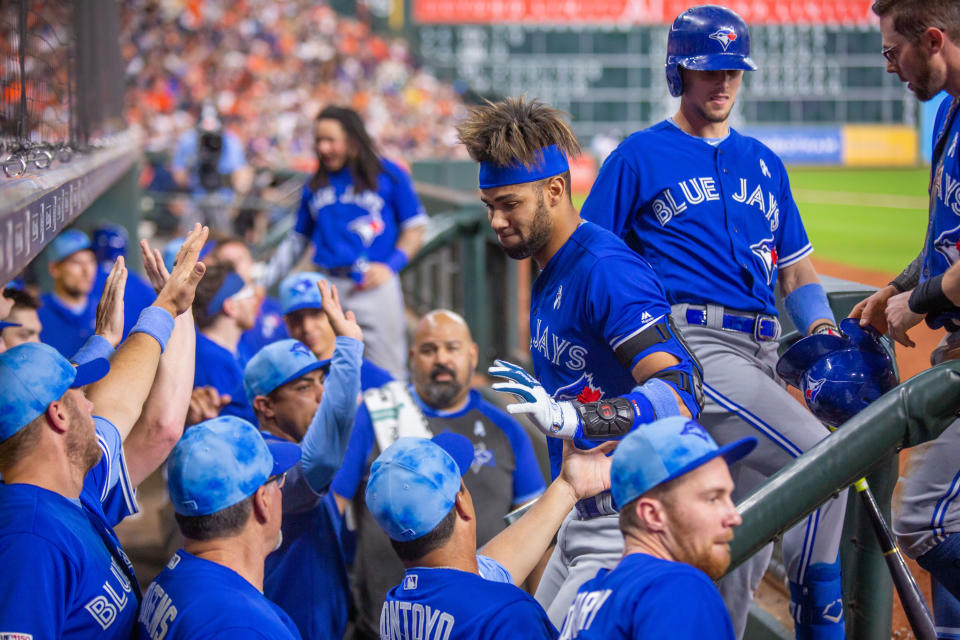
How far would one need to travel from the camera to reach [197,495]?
2.31 meters

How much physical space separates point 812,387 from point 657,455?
976 mm

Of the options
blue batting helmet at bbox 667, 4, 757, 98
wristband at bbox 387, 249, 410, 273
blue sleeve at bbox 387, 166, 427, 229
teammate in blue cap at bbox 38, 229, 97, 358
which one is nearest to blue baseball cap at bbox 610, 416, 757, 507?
blue batting helmet at bbox 667, 4, 757, 98

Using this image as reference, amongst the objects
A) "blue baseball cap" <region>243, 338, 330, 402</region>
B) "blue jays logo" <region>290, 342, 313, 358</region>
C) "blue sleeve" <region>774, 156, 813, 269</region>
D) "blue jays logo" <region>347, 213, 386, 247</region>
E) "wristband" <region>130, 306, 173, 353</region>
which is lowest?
"blue baseball cap" <region>243, 338, 330, 402</region>

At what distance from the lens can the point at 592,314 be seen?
249 centimetres

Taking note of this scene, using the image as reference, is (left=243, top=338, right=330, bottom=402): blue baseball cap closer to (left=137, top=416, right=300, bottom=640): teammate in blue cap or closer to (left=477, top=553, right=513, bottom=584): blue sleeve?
(left=137, top=416, right=300, bottom=640): teammate in blue cap

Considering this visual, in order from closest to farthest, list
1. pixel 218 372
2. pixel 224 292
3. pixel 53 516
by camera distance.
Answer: pixel 53 516
pixel 218 372
pixel 224 292

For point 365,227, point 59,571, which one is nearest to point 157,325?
point 59,571


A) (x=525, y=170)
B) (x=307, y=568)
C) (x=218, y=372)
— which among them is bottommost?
(x=307, y=568)

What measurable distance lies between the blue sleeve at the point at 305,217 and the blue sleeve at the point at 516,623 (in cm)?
429

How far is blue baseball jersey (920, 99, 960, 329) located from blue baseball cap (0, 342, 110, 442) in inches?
85.0

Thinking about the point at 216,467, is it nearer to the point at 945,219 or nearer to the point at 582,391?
the point at 582,391

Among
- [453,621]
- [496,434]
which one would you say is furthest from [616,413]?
[496,434]

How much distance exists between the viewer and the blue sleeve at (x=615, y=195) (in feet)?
10.1

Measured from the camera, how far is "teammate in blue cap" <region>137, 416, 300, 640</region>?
213 cm
